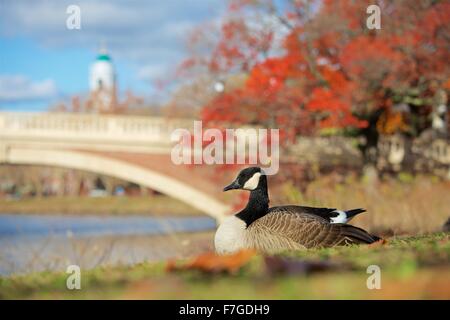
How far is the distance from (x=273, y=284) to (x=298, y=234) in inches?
81.7

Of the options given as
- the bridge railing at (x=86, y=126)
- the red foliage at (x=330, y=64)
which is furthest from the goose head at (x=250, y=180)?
the bridge railing at (x=86, y=126)

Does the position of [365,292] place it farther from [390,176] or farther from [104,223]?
[104,223]

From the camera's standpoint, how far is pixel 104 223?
96.9 ft

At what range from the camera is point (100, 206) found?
3728 centimetres

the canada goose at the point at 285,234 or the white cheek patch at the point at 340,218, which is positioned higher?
the white cheek patch at the point at 340,218

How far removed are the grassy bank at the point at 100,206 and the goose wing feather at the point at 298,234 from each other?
3013 cm

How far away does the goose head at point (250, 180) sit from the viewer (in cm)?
553

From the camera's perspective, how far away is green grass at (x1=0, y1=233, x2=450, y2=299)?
9.98ft

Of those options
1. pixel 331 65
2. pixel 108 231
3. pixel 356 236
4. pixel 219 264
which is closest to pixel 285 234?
pixel 356 236

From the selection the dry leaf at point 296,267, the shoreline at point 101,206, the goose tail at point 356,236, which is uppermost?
the shoreline at point 101,206

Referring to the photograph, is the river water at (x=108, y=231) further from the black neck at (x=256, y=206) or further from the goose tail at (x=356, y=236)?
the goose tail at (x=356, y=236)

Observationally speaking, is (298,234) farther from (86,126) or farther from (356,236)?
(86,126)
